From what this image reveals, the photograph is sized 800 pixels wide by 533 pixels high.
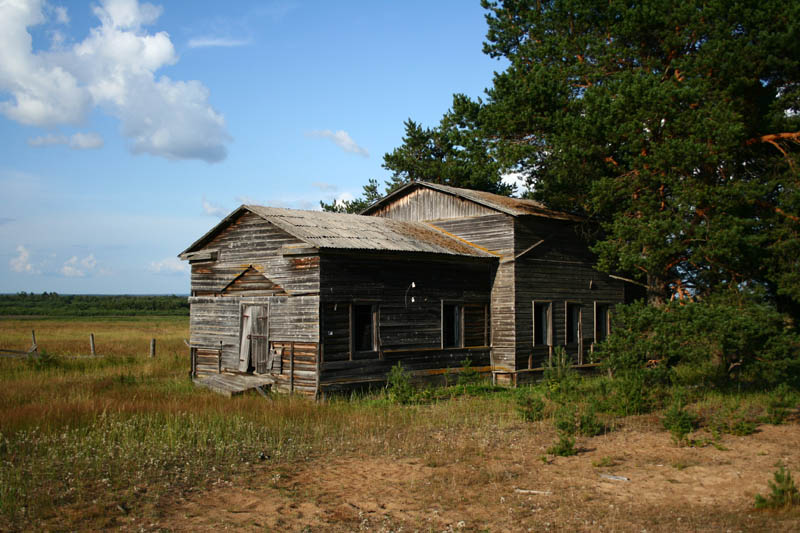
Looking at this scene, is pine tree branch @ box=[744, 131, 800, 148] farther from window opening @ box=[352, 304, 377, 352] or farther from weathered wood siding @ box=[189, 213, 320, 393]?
weathered wood siding @ box=[189, 213, 320, 393]

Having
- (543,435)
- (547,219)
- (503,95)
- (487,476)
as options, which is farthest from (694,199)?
(487,476)

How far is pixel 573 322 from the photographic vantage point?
2256 centimetres

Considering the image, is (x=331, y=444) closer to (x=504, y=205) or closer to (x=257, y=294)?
(x=257, y=294)

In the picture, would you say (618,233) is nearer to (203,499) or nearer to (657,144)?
(657,144)

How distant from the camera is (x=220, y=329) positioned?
781 inches

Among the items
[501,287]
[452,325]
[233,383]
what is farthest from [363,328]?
[501,287]

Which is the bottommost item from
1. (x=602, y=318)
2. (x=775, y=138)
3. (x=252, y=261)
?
(x=602, y=318)

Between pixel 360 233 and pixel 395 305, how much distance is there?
233cm

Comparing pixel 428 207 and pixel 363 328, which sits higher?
pixel 428 207

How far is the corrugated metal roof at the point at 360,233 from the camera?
1708cm

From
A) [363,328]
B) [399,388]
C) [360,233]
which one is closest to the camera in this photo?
[399,388]

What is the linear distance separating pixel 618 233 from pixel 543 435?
8054mm

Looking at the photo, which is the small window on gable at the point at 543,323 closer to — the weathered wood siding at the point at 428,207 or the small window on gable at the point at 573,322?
the small window on gable at the point at 573,322

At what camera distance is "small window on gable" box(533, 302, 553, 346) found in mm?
21328
